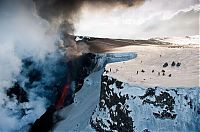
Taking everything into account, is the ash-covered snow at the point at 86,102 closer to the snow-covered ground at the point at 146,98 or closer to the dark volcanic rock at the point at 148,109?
the snow-covered ground at the point at 146,98

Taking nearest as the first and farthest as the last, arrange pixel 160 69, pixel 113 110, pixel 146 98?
pixel 146 98
pixel 113 110
pixel 160 69

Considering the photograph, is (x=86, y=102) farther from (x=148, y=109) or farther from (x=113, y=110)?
(x=148, y=109)

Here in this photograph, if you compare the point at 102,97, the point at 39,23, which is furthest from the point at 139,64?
the point at 39,23

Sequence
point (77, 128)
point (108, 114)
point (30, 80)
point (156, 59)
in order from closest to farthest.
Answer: point (108, 114), point (77, 128), point (156, 59), point (30, 80)

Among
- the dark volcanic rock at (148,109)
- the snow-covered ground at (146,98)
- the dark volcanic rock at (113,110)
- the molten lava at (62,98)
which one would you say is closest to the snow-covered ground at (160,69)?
the snow-covered ground at (146,98)

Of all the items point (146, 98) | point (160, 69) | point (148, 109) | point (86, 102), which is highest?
point (160, 69)

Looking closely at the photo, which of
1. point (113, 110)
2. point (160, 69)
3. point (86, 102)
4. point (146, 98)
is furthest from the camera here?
point (86, 102)

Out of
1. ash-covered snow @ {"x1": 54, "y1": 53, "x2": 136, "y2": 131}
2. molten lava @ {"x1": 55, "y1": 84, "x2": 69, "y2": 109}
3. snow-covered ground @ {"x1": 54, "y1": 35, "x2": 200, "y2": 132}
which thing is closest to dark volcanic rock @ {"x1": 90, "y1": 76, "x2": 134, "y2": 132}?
snow-covered ground @ {"x1": 54, "y1": 35, "x2": 200, "y2": 132}

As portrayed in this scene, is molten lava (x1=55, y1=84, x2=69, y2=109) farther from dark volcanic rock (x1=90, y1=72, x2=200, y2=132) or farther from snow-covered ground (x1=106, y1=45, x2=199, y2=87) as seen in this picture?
dark volcanic rock (x1=90, y1=72, x2=200, y2=132)

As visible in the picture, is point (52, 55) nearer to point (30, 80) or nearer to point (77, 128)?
point (30, 80)

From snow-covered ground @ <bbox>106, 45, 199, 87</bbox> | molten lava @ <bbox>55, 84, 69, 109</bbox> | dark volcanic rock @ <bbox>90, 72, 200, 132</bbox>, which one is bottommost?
molten lava @ <bbox>55, 84, 69, 109</bbox>

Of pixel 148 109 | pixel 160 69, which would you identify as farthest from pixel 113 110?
pixel 160 69
